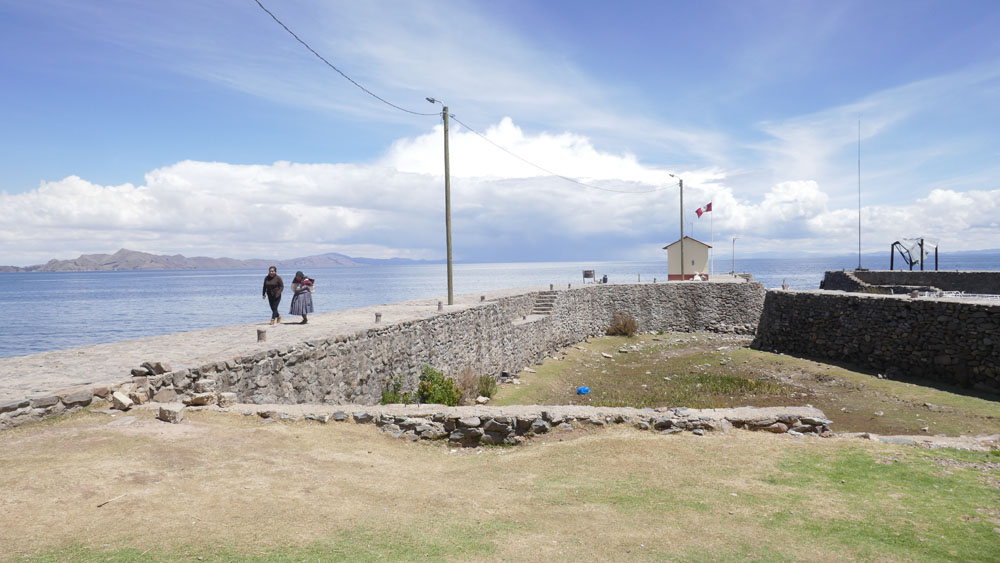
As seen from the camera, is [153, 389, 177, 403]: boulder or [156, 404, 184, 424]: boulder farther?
[153, 389, 177, 403]: boulder

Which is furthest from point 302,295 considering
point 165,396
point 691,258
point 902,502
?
point 691,258

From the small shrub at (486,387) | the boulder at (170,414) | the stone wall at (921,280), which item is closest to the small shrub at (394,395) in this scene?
the small shrub at (486,387)

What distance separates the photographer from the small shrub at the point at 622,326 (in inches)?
1485

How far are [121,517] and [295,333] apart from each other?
9.96 meters

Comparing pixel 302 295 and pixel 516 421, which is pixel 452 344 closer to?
pixel 302 295

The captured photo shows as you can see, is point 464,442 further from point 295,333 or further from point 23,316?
point 23,316

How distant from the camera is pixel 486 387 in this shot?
20.1 m

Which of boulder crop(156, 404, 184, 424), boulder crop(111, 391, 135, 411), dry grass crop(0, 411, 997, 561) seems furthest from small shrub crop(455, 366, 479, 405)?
boulder crop(111, 391, 135, 411)

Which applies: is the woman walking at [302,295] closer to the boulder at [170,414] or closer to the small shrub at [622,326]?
the boulder at [170,414]

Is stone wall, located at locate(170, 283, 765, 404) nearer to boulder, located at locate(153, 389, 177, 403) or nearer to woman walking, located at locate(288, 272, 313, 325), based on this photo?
boulder, located at locate(153, 389, 177, 403)

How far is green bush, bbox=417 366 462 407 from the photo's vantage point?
17.0 meters

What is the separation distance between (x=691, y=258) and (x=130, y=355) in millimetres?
42275

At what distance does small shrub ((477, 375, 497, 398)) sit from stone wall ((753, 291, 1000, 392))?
13442 mm

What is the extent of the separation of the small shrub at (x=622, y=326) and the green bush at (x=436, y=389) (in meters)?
21.5
